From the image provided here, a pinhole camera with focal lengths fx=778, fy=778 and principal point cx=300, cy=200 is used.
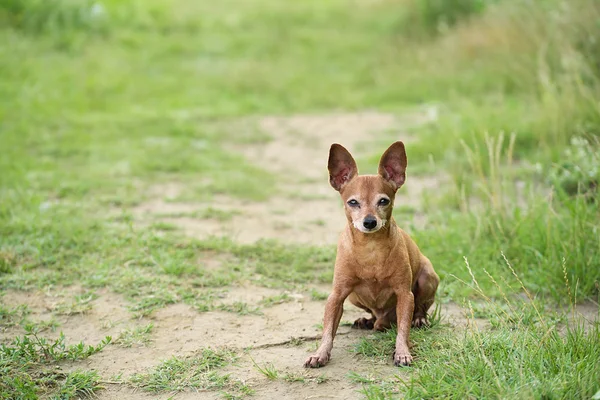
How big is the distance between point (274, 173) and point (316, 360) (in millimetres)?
4291

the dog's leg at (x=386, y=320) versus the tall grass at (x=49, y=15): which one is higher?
the tall grass at (x=49, y=15)

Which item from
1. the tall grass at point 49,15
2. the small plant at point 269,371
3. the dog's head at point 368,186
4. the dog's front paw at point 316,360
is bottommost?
the small plant at point 269,371

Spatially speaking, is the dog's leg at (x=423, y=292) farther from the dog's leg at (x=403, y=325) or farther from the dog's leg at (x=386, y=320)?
the dog's leg at (x=403, y=325)

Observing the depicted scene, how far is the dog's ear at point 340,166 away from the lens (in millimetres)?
4285

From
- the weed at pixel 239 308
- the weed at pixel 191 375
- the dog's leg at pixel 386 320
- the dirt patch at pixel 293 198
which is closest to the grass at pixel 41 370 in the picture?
the weed at pixel 191 375

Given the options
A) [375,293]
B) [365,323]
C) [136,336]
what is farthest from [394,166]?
[136,336]

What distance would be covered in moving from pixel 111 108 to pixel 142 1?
20.0ft

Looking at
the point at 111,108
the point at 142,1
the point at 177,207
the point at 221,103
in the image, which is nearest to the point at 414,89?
the point at 221,103

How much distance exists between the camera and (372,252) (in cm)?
420

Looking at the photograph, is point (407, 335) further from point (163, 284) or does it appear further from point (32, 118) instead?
point (32, 118)

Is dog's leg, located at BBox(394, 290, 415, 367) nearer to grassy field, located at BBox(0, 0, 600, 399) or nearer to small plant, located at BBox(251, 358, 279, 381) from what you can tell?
grassy field, located at BBox(0, 0, 600, 399)

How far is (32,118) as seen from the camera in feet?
31.1

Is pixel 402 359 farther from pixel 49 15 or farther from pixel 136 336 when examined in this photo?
pixel 49 15

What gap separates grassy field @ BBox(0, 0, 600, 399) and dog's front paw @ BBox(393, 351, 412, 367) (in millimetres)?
53
